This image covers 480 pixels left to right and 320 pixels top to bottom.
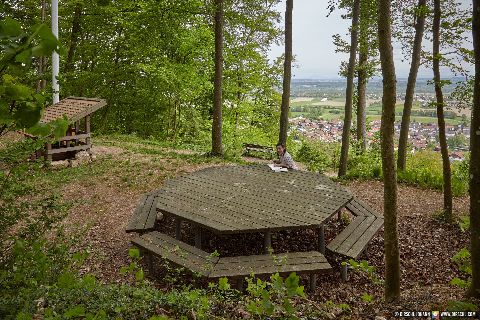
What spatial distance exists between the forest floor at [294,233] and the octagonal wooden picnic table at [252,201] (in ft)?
3.28

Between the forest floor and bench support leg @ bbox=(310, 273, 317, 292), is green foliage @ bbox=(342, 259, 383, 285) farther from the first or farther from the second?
bench support leg @ bbox=(310, 273, 317, 292)

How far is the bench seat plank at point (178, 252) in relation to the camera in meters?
4.92

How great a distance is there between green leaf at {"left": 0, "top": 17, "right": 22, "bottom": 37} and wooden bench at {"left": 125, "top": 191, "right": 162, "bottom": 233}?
5466 mm

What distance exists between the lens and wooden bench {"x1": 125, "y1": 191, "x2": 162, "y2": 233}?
6316 mm

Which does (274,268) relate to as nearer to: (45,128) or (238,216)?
(238,216)

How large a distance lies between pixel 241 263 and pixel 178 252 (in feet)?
3.25

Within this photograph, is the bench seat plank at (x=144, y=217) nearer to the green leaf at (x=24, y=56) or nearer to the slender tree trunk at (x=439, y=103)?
the green leaf at (x=24, y=56)

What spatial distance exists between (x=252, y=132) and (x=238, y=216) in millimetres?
17027

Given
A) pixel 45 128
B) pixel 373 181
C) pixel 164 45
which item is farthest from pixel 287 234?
pixel 164 45

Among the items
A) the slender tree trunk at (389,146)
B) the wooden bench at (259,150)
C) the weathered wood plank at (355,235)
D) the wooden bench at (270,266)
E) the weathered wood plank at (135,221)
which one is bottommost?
the wooden bench at (270,266)

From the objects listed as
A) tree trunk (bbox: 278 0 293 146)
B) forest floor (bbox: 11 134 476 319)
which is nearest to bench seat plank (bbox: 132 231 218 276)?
forest floor (bbox: 11 134 476 319)

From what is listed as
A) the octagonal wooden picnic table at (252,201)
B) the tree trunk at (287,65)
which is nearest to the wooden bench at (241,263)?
the octagonal wooden picnic table at (252,201)

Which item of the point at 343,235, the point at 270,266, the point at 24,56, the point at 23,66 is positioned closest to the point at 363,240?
the point at 343,235

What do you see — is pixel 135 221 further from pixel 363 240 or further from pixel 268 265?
pixel 363 240
